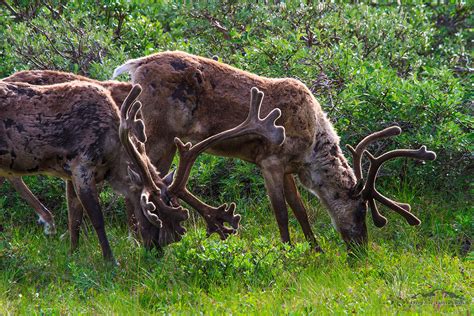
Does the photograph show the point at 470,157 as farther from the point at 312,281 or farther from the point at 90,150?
the point at 90,150

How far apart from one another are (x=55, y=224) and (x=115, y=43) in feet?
8.93

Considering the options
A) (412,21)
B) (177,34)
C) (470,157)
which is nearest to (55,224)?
(177,34)

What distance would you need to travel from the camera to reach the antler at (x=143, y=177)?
22.6ft

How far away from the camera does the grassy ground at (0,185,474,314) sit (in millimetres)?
6309

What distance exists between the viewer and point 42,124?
741 centimetres

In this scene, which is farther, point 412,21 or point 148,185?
point 412,21

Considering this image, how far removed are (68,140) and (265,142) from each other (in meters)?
1.86

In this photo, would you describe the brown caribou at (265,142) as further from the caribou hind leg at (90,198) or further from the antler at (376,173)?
the caribou hind leg at (90,198)

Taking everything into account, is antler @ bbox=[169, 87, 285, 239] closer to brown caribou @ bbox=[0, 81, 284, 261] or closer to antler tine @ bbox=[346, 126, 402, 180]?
brown caribou @ bbox=[0, 81, 284, 261]

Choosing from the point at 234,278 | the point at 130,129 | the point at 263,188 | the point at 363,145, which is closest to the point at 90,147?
the point at 130,129

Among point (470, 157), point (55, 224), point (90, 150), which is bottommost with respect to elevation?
point (55, 224)

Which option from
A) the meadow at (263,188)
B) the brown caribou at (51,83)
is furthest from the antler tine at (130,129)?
the brown caribou at (51,83)

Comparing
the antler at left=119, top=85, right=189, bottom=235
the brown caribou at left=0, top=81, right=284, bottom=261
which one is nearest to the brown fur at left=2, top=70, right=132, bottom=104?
the brown caribou at left=0, top=81, right=284, bottom=261

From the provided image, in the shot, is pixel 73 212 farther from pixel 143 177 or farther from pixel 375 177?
pixel 375 177
